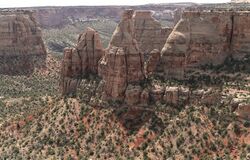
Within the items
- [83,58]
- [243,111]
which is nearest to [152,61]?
[83,58]

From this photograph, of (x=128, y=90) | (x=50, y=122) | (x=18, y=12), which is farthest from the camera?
(x=18, y=12)

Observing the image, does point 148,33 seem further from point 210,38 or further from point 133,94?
point 133,94

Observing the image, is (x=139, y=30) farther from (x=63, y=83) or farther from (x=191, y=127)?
(x=191, y=127)

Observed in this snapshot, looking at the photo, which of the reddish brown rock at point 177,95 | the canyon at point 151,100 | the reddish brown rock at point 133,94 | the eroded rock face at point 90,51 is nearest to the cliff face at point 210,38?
the canyon at point 151,100

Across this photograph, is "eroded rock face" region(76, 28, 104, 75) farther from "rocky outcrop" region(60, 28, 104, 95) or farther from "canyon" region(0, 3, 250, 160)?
"canyon" region(0, 3, 250, 160)

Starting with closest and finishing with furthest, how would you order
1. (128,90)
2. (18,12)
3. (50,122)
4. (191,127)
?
1. (191,127)
2. (128,90)
3. (50,122)
4. (18,12)

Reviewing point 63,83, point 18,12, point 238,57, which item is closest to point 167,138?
point 238,57
